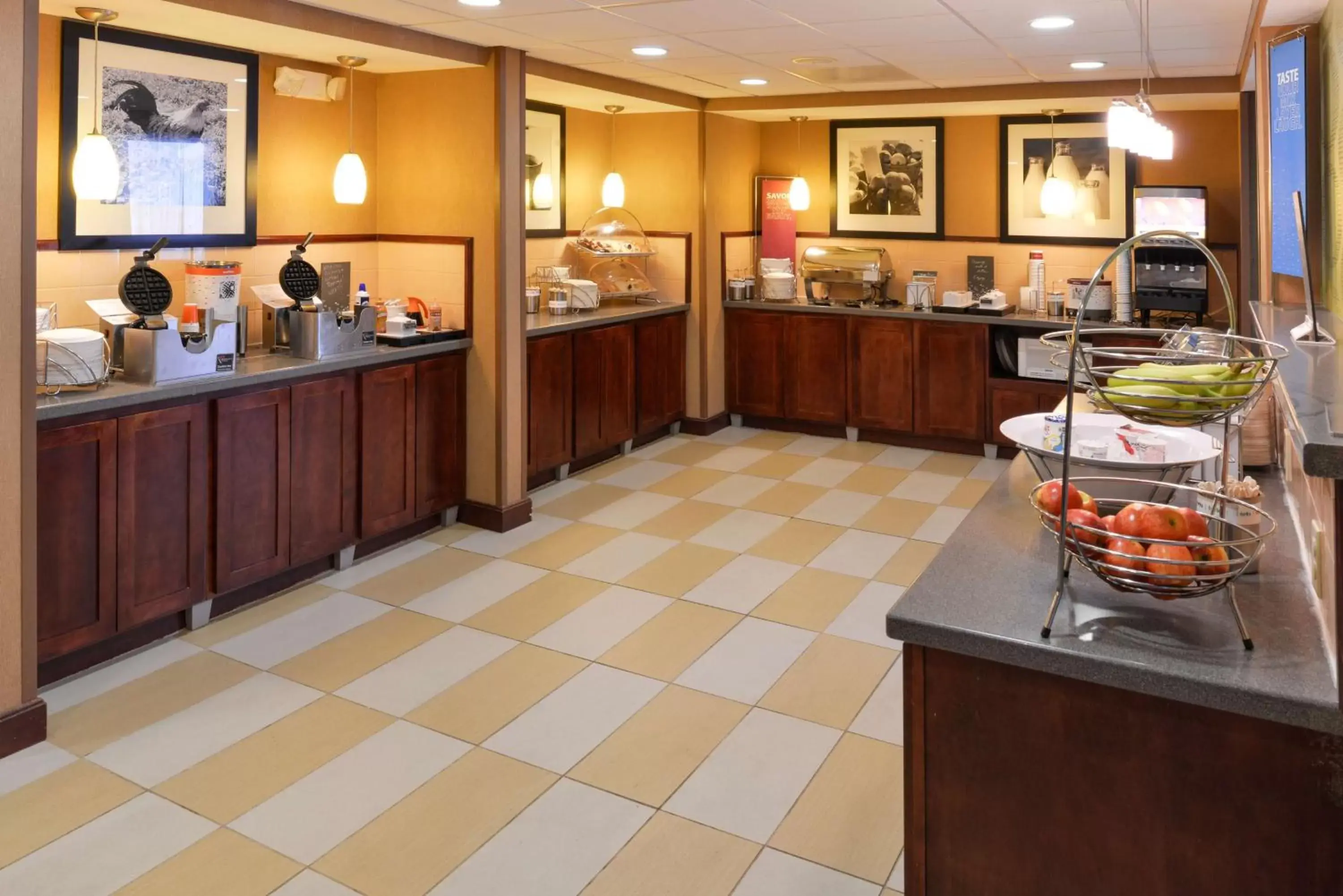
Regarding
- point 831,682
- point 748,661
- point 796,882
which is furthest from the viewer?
point 748,661

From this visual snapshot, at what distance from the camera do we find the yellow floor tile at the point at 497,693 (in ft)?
10.8

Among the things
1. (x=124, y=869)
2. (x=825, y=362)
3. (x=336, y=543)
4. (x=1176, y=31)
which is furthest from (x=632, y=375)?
A: (x=124, y=869)

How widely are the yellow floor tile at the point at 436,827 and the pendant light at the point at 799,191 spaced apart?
5.57 metres

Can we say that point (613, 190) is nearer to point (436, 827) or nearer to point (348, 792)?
point (348, 792)

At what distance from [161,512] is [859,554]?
308 cm

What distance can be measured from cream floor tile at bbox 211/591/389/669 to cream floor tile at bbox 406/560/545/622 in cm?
19

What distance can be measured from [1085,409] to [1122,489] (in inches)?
41.2

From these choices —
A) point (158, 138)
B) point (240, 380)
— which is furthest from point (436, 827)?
point (158, 138)

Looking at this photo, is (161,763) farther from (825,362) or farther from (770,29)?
(825,362)

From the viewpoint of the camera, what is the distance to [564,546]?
5.09 metres

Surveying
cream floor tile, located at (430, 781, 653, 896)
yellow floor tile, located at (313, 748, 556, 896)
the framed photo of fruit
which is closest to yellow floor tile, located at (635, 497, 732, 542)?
yellow floor tile, located at (313, 748, 556, 896)

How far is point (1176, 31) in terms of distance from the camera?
4441 millimetres

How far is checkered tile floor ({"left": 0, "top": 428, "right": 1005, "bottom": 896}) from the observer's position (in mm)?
2572

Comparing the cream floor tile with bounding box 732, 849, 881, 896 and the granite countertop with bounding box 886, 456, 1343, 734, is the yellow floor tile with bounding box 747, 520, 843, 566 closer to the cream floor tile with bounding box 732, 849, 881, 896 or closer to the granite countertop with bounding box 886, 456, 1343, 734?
the cream floor tile with bounding box 732, 849, 881, 896
